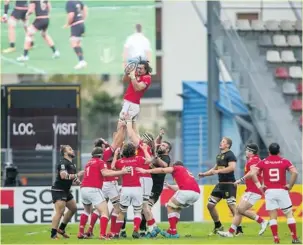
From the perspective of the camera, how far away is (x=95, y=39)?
43406mm

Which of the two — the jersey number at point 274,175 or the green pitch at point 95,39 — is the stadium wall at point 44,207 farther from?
the jersey number at point 274,175

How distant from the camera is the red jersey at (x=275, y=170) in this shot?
2498 centimetres

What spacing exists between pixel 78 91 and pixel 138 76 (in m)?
12.8

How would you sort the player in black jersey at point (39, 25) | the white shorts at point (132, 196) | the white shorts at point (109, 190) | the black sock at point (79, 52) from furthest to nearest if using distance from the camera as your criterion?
the black sock at point (79, 52)
the player in black jersey at point (39, 25)
the white shorts at point (109, 190)
the white shorts at point (132, 196)

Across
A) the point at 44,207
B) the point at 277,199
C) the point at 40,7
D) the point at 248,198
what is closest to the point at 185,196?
the point at 248,198

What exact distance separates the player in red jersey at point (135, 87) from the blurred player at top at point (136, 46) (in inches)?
600

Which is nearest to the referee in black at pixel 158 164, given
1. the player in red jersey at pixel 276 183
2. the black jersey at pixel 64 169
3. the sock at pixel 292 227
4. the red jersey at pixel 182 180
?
the red jersey at pixel 182 180

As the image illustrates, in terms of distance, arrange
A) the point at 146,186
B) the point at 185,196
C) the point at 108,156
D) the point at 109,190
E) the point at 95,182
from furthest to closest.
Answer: the point at 109,190
the point at 108,156
the point at 146,186
the point at 185,196
the point at 95,182

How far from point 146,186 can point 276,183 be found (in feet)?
9.32

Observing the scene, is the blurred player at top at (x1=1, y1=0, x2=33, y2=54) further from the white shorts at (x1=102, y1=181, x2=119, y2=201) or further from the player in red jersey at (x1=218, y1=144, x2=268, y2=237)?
the player in red jersey at (x1=218, y1=144, x2=268, y2=237)

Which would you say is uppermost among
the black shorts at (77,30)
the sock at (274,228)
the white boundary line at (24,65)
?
the black shorts at (77,30)

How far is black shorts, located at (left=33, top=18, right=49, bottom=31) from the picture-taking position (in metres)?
43.0

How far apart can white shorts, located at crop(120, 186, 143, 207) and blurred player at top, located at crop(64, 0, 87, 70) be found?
17890 mm

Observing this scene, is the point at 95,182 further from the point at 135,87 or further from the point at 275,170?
the point at 275,170
